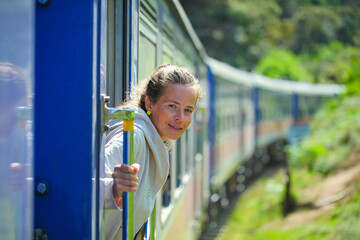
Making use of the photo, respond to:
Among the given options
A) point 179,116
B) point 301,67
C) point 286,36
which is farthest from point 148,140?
point 286,36

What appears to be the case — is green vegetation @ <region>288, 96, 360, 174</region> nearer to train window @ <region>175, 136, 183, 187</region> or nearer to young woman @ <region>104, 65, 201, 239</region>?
train window @ <region>175, 136, 183, 187</region>

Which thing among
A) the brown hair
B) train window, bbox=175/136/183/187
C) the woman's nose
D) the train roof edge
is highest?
the train roof edge

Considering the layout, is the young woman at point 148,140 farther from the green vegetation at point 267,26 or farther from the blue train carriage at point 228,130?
the green vegetation at point 267,26

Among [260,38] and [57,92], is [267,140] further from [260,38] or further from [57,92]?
[260,38]

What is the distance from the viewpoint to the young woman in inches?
82.0

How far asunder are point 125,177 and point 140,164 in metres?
0.29

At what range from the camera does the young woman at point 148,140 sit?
2.08 metres

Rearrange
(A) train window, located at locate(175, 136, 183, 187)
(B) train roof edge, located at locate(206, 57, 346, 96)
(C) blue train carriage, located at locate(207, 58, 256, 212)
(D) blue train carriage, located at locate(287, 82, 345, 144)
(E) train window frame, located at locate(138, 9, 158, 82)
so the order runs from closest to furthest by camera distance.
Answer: (E) train window frame, located at locate(138, 9, 158, 82), (A) train window, located at locate(175, 136, 183, 187), (C) blue train carriage, located at locate(207, 58, 256, 212), (B) train roof edge, located at locate(206, 57, 346, 96), (D) blue train carriage, located at locate(287, 82, 345, 144)

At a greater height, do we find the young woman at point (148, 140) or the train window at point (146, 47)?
the train window at point (146, 47)

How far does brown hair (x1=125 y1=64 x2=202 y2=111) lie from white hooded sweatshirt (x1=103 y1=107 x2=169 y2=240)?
0.16 meters

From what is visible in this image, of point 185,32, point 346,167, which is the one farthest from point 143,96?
point 346,167

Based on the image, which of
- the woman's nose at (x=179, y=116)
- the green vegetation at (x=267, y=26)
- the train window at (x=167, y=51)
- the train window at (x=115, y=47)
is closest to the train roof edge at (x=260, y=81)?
the train window at (x=167, y=51)

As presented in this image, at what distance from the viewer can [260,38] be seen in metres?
46.7

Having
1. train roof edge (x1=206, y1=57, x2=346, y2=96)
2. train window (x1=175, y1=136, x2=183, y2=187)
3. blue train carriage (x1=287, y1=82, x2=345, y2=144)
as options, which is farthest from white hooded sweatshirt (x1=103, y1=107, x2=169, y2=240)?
blue train carriage (x1=287, y1=82, x2=345, y2=144)
